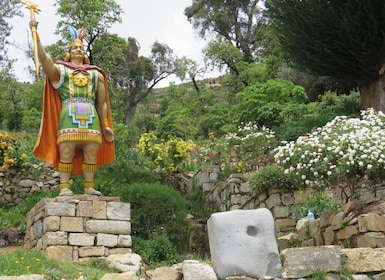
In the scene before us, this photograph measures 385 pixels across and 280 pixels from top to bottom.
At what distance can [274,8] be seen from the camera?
14688mm

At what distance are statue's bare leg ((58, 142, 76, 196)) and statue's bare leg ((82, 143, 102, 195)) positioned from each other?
0.63ft

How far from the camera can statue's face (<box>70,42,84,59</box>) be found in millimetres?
7900

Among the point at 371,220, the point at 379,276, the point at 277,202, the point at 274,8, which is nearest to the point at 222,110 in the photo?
the point at 274,8

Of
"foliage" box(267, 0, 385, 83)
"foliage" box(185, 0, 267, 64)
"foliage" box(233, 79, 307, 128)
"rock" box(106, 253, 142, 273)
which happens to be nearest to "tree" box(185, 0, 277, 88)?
"foliage" box(185, 0, 267, 64)

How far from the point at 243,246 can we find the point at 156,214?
531cm

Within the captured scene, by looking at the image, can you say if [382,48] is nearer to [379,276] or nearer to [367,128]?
[367,128]

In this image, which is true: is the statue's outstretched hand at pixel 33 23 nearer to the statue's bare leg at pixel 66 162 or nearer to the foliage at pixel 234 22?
the statue's bare leg at pixel 66 162

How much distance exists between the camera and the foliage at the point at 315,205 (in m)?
9.64

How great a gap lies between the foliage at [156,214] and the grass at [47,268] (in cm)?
360

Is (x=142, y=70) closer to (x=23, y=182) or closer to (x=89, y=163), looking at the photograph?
(x=23, y=182)

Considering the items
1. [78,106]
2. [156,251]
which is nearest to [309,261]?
[78,106]

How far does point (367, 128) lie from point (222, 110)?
14.0 metres

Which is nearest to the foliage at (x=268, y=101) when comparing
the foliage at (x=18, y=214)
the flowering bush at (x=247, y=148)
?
the flowering bush at (x=247, y=148)

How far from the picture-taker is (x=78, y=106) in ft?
24.4
